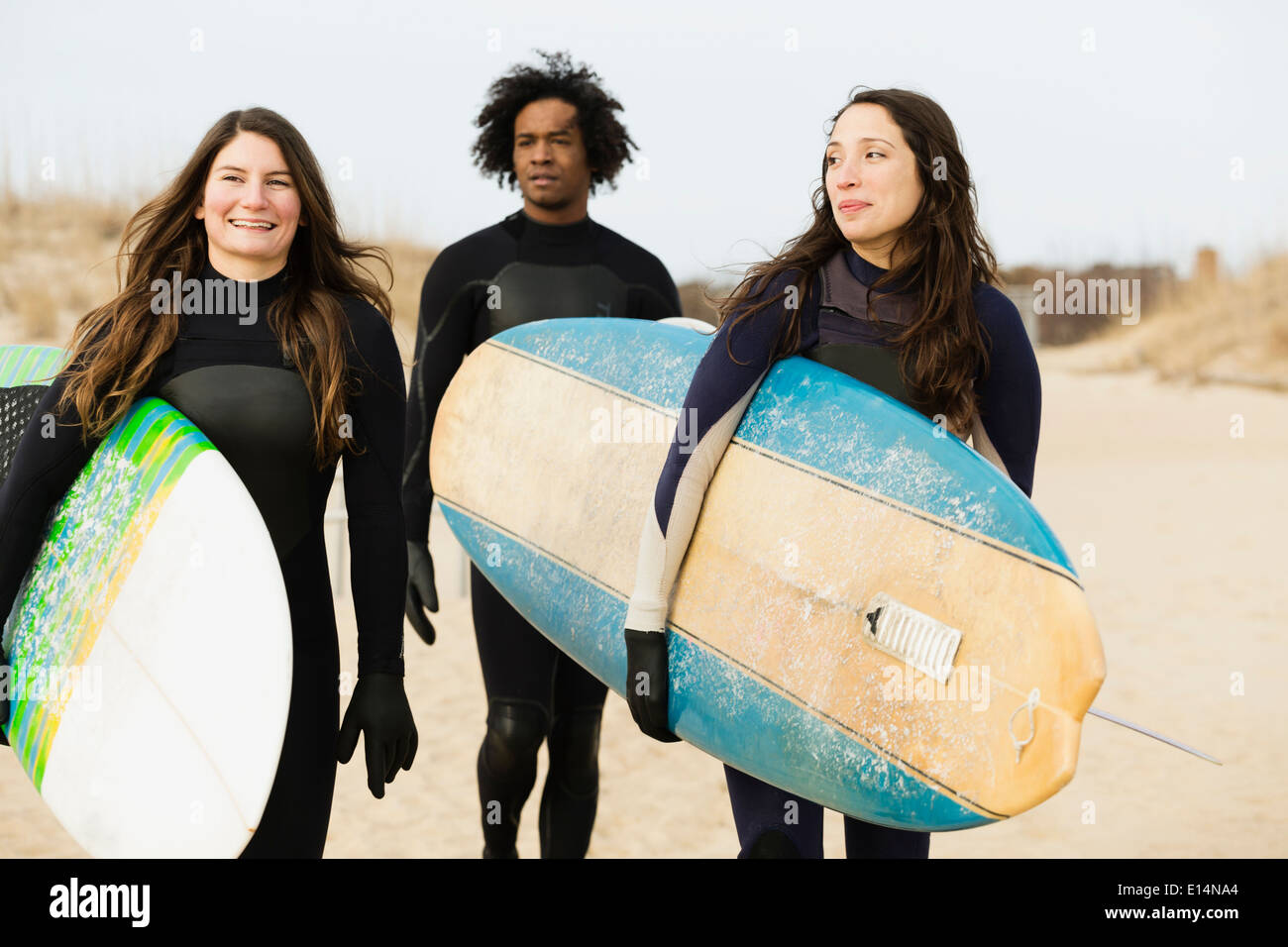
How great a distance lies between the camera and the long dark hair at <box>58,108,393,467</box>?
222 cm

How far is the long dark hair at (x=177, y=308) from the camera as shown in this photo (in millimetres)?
2221

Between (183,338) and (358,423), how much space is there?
1.13 ft

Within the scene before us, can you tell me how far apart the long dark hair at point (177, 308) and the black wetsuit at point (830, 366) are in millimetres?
626

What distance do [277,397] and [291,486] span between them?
165mm

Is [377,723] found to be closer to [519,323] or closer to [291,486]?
[291,486]

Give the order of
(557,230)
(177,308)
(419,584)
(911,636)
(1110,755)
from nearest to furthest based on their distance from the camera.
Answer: (911,636), (177,308), (419,584), (557,230), (1110,755)

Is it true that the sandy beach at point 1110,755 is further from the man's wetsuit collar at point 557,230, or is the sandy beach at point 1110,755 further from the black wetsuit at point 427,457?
the man's wetsuit collar at point 557,230

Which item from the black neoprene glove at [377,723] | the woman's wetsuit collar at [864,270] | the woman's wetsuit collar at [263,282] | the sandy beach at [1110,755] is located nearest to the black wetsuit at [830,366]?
the woman's wetsuit collar at [864,270]

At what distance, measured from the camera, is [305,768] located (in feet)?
7.35

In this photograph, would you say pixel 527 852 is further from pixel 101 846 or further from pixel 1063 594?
pixel 1063 594

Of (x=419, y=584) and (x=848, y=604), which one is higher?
(x=848, y=604)

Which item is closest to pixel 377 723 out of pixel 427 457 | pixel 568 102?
pixel 427 457

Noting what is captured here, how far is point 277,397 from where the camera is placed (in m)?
2.23

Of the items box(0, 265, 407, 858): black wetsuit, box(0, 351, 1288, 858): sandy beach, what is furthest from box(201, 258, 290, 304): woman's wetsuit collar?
box(0, 351, 1288, 858): sandy beach
